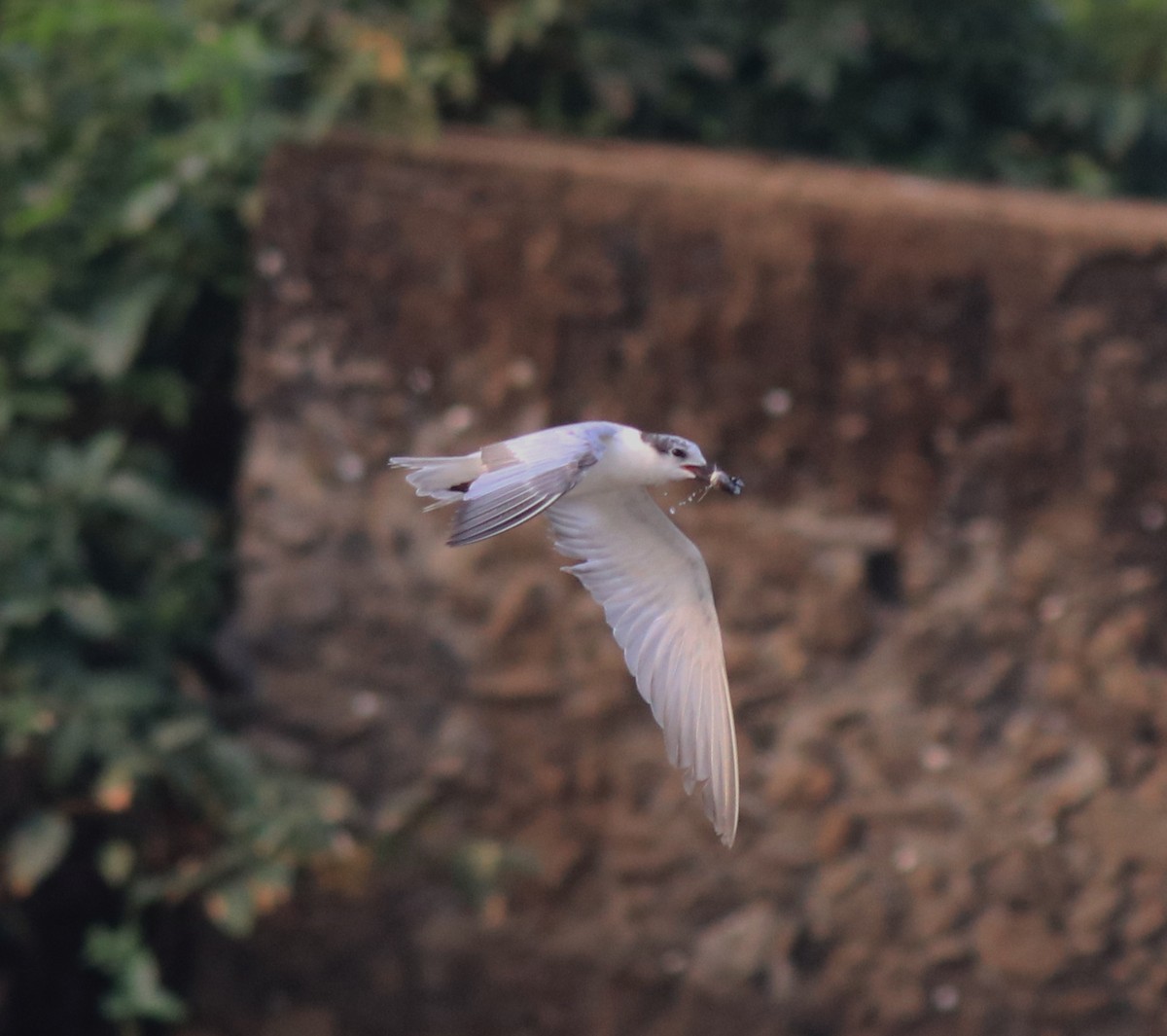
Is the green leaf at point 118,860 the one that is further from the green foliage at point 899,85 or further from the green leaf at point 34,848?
the green foliage at point 899,85

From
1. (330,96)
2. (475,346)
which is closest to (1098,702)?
(475,346)

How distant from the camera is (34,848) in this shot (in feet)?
11.6

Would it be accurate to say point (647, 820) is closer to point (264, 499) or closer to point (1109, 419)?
point (264, 499)

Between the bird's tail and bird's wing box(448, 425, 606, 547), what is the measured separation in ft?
0.29

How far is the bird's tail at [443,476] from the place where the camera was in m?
2.21

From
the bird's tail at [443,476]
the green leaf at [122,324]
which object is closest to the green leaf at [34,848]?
the green leaf at [122,324]

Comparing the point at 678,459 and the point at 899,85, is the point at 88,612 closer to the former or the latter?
the point at 678,459

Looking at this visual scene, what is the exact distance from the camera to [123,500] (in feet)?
12.6

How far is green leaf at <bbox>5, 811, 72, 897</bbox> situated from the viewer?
11.5 ft

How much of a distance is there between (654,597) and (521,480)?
0.74 m

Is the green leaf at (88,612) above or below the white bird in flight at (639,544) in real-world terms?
below

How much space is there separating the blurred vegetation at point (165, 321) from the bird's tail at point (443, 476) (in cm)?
154

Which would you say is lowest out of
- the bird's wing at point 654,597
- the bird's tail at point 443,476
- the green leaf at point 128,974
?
the green leaf at point 128,974

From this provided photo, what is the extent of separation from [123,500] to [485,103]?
1.41 meters
